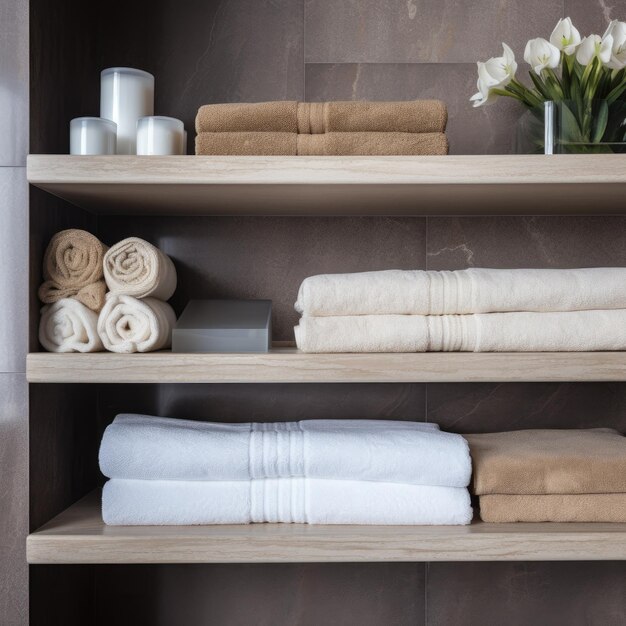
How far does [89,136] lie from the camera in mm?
886

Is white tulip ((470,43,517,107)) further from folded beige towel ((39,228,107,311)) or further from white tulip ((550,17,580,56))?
folded beige towel ((39,228,107,311))

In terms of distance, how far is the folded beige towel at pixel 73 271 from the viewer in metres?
0.89

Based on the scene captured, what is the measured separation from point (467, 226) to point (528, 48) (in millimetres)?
304

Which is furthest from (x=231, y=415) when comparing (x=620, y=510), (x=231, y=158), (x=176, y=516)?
(x=620, y=510)

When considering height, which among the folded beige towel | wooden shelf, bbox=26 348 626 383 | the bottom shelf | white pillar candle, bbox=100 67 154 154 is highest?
white pillar candle, bbox=100 67 154 154

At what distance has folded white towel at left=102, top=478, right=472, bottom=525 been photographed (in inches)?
35.0

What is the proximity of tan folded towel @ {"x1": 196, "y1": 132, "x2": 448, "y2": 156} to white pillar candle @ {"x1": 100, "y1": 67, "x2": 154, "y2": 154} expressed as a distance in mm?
163

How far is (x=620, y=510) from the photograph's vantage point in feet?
2.93

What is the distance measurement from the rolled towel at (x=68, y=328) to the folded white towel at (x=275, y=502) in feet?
0.66

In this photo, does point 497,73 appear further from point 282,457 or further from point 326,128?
point 282,457

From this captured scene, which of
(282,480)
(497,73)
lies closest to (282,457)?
(282,480)

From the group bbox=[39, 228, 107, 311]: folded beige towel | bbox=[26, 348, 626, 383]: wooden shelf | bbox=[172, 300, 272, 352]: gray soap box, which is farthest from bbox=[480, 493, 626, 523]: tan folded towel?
bbox=[39, 228, 107, 311]: folded beige towel

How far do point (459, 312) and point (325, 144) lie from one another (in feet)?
0.96

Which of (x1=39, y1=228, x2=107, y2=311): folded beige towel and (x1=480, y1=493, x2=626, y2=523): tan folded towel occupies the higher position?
(x1=39, y1=228, x2=107, y2=311): folded beige towel
